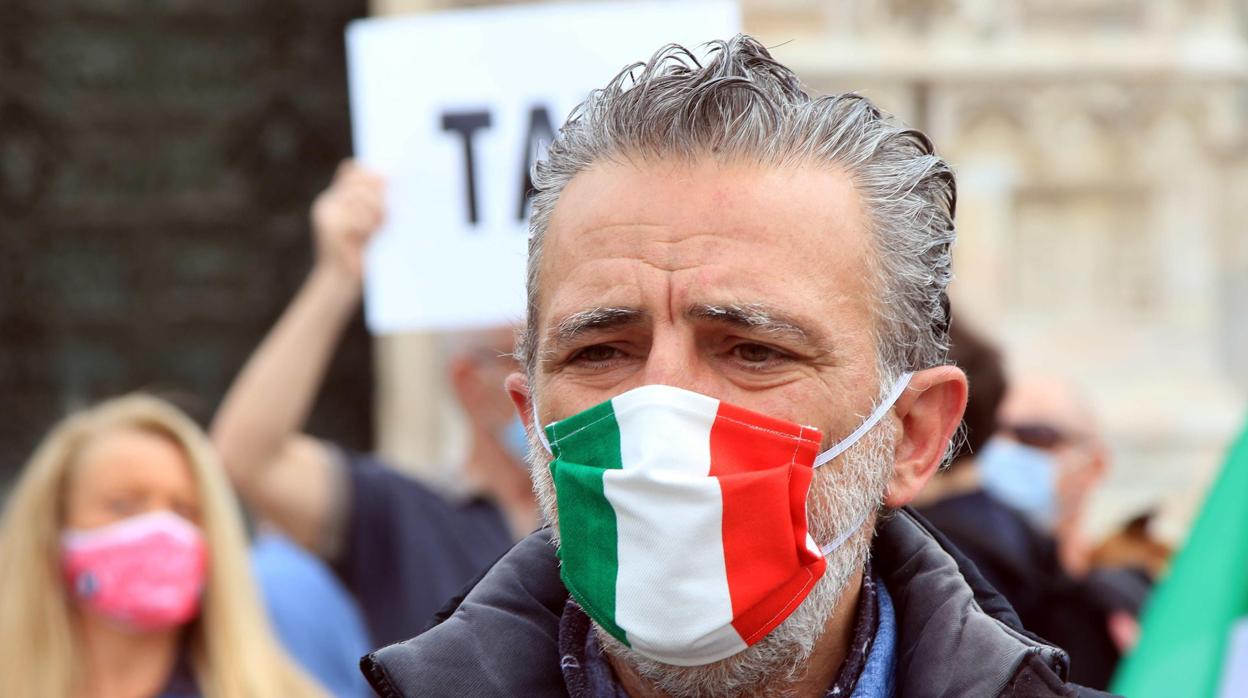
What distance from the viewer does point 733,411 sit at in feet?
7.06

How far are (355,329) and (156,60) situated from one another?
5.68 feet

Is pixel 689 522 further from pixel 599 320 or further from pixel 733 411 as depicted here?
pixel 599 320

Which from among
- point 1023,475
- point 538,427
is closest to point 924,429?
point 538,427

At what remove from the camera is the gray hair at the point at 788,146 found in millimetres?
2264

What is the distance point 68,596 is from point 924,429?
2.54 meters

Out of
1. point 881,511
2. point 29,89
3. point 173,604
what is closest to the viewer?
point 881,511

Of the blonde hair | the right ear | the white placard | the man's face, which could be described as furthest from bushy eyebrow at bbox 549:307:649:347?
the white placard

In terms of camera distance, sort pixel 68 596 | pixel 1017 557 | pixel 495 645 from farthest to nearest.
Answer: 1. pixel 1017 557
2. pixel 68 596
3. pixel 495 645

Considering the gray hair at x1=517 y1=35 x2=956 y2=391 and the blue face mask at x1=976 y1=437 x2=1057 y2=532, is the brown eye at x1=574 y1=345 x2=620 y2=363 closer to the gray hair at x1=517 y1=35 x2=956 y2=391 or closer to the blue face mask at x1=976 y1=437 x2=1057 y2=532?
the gray hair at x1=517 y1=35 x2=956 y2=391

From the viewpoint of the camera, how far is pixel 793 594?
2166mm

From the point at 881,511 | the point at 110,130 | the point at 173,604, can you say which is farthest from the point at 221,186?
the point at 881,511

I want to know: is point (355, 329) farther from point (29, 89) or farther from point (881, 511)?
point (881, 511)

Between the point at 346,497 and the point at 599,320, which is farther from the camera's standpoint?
the point at 346,497

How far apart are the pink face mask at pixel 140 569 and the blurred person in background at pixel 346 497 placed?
0.96ft
